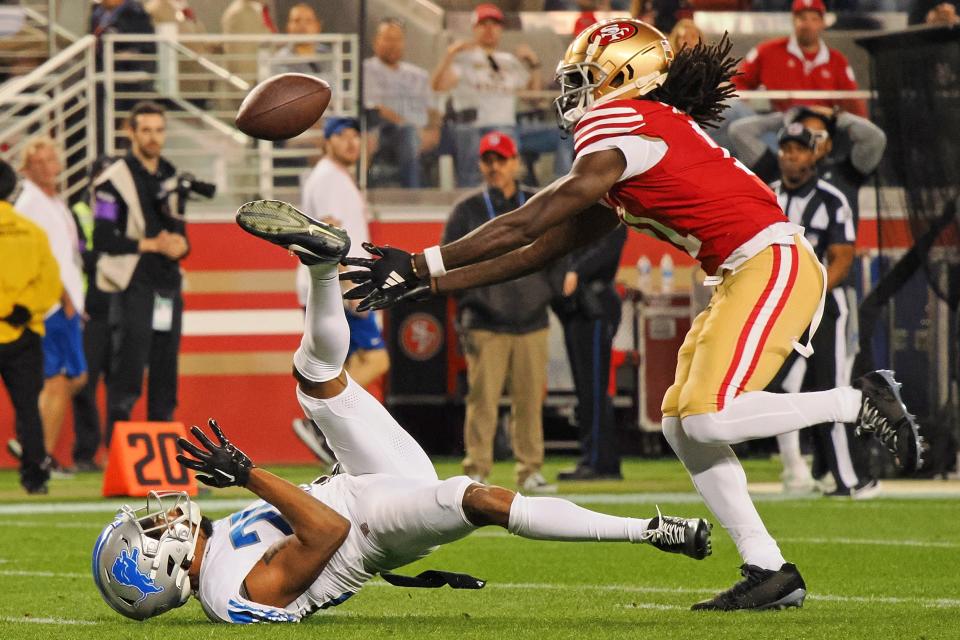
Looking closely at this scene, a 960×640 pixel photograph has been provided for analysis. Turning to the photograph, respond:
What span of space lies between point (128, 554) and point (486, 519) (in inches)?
40.7

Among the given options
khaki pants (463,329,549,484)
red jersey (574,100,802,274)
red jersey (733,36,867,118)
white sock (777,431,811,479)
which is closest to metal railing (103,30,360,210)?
red jersey (733,36,867,118)

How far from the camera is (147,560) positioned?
4.88 m

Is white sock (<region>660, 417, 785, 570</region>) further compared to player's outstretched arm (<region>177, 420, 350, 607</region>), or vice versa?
white sock (<region>660, 417, 785, 570</region>)

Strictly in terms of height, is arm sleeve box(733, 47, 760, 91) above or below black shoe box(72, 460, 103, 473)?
above

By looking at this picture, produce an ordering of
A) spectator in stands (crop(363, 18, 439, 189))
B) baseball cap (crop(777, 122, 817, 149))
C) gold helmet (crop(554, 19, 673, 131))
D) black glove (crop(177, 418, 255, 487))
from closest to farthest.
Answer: black glove (crop(177, 418, 255, 487)), gold helmet (crop(554, 19, 673, 131)), baseball cap (crop(777, 122, 817, 149)), spectator in stands (crop(363, 18, 439, 189))

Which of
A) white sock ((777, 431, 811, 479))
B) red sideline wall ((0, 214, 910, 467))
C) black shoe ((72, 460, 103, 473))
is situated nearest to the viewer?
white sock ((777, 431, 811, 479))

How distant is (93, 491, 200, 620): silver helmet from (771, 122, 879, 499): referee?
4859 millimetres

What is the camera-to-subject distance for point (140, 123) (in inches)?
385

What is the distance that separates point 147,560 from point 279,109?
1793 mm

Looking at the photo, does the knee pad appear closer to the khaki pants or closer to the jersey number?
the jersey number

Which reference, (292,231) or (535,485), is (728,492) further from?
(535,485)

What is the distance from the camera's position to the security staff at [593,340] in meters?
10.1

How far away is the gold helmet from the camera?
17.5 feet

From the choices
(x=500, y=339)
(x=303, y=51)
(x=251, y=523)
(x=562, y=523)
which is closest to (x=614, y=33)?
(x=562, y=523)
